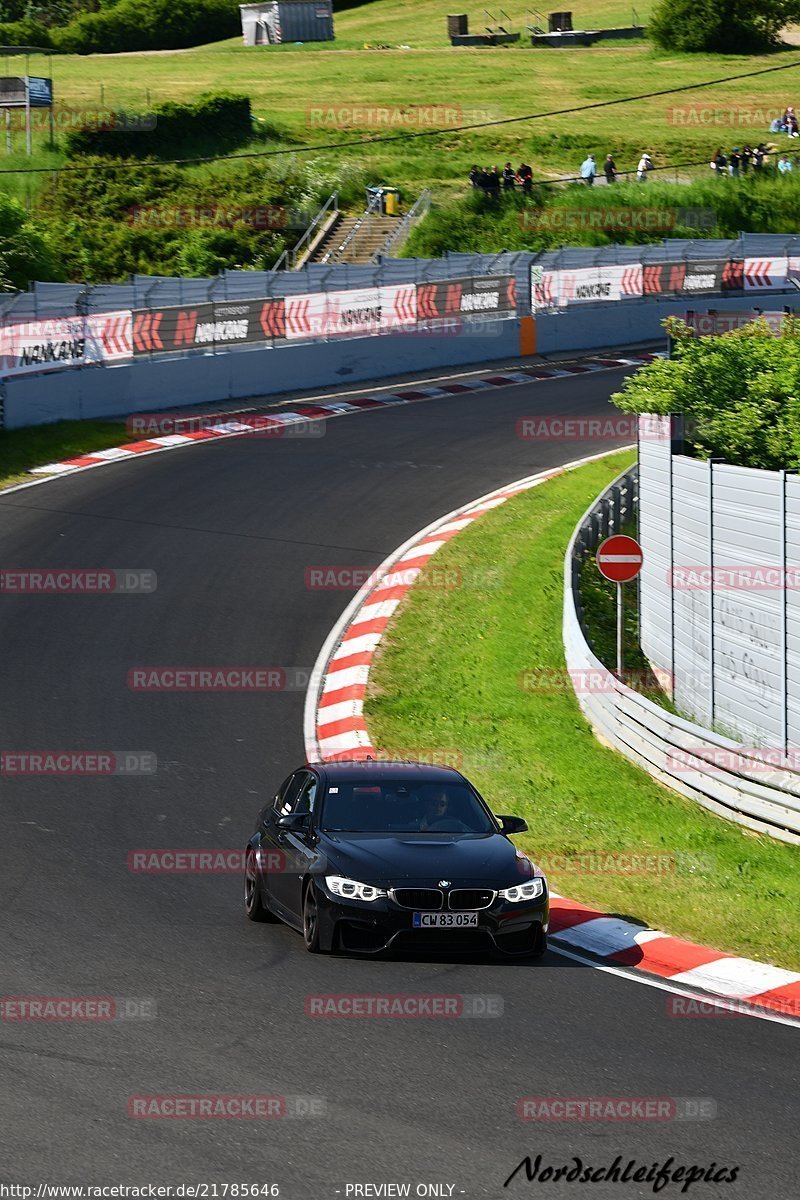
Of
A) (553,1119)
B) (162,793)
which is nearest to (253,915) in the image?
(162,793)

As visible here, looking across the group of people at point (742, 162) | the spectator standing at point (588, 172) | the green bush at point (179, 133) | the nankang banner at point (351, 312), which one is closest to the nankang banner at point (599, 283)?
the nankang banner at point (351, 312)

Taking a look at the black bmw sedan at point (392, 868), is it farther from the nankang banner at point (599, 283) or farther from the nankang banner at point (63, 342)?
the nankang banner at point (599, 283)

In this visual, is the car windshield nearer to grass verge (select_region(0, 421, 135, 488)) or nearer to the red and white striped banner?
grass verge (select_region(0, 421, 135, 488))

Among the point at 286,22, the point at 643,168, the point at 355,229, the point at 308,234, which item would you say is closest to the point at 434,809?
the point at 308,234

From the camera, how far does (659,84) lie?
9162 cm

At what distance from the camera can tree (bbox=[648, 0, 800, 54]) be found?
100 meters

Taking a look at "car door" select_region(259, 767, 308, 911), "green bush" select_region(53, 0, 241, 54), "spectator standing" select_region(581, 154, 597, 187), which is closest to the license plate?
"car door" select_region(259, 767, 308, 911)

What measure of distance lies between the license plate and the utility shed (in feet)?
354

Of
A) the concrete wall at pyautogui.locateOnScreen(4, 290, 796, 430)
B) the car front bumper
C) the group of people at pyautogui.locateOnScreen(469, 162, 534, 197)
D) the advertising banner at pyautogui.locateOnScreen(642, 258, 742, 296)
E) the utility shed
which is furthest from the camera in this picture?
the utility shed

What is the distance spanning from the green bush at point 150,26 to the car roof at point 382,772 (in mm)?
108523

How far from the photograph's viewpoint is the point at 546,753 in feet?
55.8

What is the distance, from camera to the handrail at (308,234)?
2236 inches

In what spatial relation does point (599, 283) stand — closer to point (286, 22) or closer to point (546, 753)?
point (546, 753)

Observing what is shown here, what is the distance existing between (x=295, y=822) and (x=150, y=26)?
365ft
